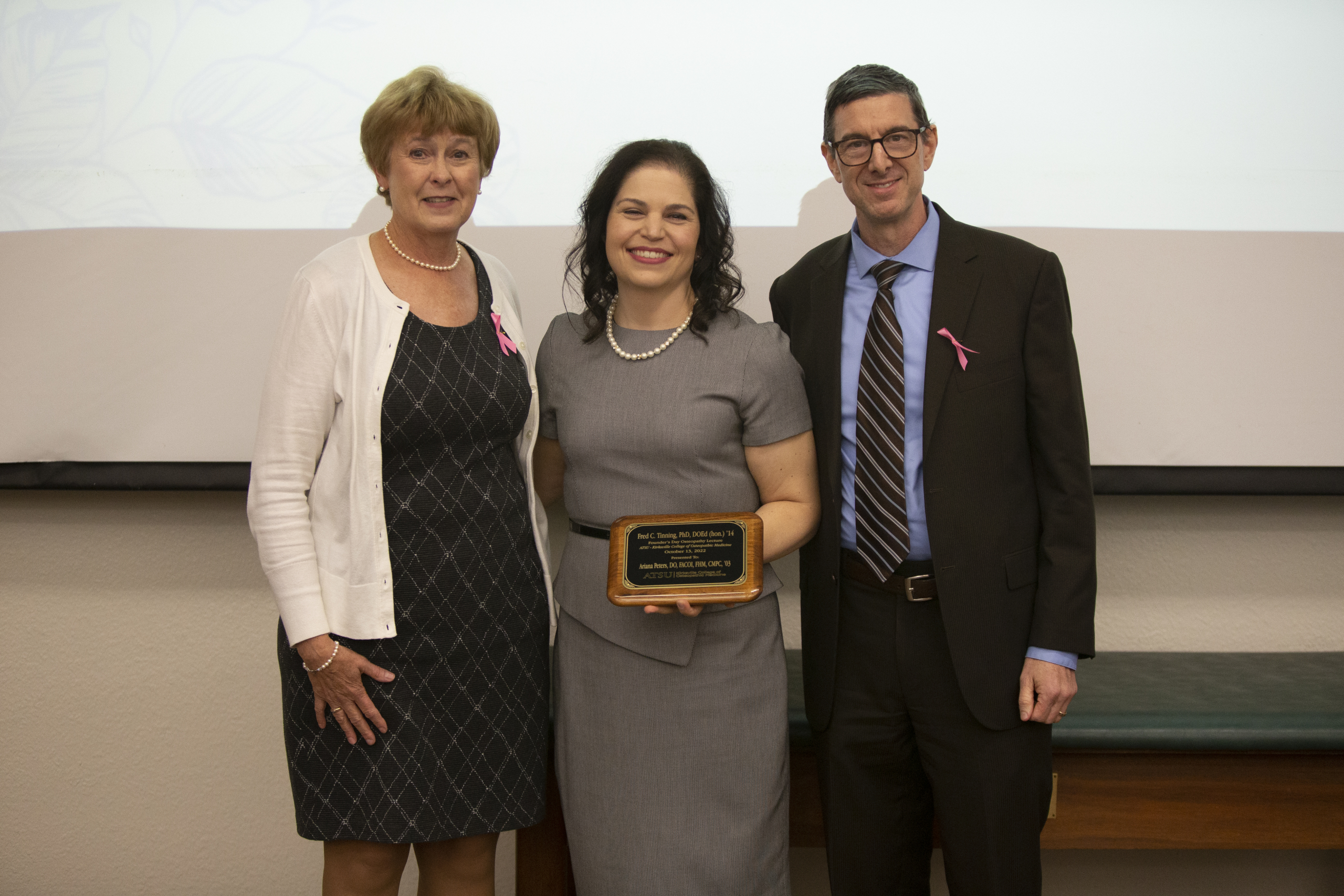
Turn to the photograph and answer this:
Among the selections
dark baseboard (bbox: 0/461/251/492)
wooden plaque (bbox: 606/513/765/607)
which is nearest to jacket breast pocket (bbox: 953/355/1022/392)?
wooden plaque (bbox: 606/513/765/607)

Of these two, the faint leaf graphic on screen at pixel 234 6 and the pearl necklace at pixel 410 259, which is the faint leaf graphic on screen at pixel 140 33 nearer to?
the faint leaf graphic on screen at pixel 234 6

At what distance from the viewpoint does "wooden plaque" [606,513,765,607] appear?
1283 mm

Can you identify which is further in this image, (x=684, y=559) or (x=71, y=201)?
(x=71, y=201)

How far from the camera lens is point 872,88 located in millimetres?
1425

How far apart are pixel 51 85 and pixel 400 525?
146 cm

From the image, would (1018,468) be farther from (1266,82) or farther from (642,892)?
(1266,82)

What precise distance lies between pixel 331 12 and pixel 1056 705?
6.41 ft

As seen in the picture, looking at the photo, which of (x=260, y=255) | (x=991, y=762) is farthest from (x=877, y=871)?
(x=260, y=255)

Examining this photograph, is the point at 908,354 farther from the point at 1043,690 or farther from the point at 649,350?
the point at 1043,690

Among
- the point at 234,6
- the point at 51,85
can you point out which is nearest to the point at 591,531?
the point at 234,6

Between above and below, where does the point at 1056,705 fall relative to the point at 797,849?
above

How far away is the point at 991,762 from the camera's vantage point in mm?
1394

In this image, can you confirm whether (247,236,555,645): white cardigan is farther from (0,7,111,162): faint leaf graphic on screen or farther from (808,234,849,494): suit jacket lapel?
(0,7,111,162): faint leaf graphic on screen

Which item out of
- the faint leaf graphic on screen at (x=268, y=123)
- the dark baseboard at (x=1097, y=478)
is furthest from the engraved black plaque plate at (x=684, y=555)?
the faint leaf graphic on screen at (x=268, y=123)
